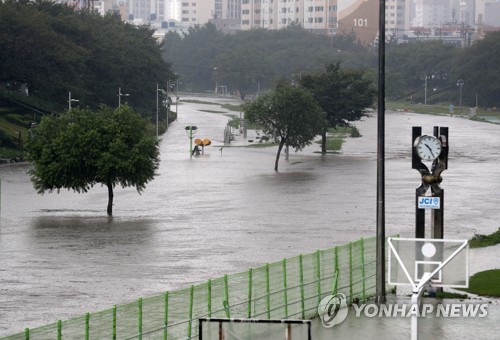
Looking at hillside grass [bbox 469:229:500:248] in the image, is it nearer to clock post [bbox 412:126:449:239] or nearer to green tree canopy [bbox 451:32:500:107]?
clock post [bbox 412:126:449:239]

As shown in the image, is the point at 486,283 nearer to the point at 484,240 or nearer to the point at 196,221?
the point at 484,240

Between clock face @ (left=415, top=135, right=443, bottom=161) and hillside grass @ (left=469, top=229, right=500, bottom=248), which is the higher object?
clock face @ (left=415, top=135, right=443, bottom=161)

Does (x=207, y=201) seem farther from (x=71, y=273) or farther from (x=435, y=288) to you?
(x=435, y=288)

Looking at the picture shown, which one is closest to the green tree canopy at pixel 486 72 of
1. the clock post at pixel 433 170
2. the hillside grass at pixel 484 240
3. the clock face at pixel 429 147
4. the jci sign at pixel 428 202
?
the hillside grass at pixel 484 240

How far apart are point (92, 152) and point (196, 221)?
6.23m

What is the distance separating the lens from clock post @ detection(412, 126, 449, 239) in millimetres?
34875

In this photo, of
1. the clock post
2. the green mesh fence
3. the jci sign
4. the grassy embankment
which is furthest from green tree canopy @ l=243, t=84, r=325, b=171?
the jci sign

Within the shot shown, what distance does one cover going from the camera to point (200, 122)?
501 ft

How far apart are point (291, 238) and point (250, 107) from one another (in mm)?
41643

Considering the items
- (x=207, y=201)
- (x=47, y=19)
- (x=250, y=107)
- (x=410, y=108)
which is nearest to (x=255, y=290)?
(x=207, y=201)

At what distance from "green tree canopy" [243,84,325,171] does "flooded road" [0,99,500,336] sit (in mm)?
2507

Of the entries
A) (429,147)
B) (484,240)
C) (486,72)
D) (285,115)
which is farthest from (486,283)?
(486,72)

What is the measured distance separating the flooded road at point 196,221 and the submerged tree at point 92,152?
6.26 feet

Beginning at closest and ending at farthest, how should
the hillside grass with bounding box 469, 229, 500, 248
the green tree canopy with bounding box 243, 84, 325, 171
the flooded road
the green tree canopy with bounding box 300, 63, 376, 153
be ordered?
the flooded road → the hillside grass with bounding box 469, 229, 500, 248 → the green tree canopy with bounding box 243, 84, 325, 171 → the green tree canopy with bounding box 300, 63, 376, 153
